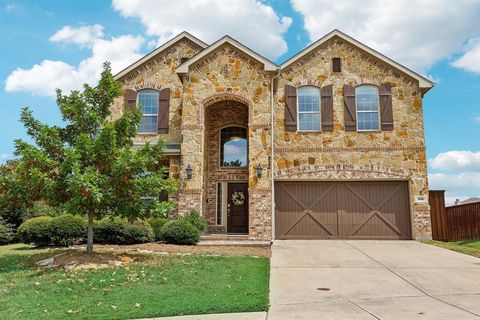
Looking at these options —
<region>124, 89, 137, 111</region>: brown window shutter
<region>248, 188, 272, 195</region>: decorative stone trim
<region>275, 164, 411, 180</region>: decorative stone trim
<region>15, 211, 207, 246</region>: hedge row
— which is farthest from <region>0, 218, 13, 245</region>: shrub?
<region>275, 164, 411, 180</region>: decorative stone trim

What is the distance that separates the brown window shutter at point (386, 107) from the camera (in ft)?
55.2

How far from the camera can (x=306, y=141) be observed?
1691 cm

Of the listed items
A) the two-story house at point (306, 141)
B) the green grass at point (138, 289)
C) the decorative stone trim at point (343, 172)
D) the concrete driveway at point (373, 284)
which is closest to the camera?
the concrete driveway at point (373, 284)

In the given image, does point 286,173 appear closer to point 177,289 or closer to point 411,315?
point 177,289

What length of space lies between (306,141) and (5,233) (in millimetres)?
12258

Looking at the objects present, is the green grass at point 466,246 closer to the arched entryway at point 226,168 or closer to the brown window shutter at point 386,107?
the brown window shutter at point 386,107

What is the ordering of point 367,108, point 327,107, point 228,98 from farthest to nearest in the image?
1. point 367,108
2. point 327,107
3. point 228,98

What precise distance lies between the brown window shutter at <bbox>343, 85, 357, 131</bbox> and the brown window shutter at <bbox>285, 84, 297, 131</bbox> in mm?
2151

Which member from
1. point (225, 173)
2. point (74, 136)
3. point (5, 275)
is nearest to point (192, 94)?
point (225, 173)

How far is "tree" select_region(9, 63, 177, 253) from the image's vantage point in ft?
30.9

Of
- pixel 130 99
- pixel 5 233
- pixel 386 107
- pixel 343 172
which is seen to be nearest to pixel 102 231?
pixel 5 233

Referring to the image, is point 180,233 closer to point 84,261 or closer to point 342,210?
point 84,261

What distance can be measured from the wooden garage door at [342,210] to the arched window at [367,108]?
8.15ft

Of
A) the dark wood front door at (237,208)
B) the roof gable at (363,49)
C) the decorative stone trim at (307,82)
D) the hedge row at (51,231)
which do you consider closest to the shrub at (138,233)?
the hedge row at (51,231)
